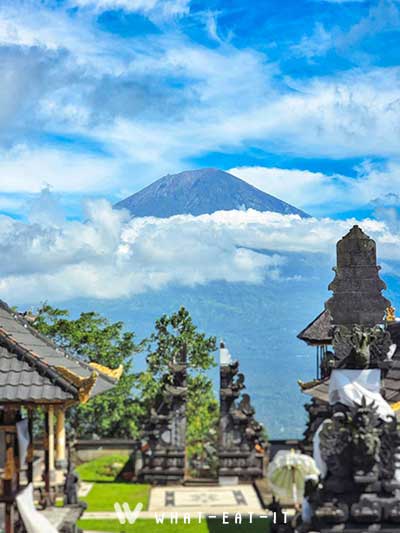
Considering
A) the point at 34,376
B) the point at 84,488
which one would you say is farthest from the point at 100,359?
the point at 34,376

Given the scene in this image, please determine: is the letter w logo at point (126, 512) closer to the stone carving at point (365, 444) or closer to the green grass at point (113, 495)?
the green grass at point (113, 495)

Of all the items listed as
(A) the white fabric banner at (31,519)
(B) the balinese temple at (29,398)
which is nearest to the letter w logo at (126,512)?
(B) the balinese temple at (29,398)

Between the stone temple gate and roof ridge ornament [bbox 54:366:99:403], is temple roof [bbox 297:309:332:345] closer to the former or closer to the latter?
the stone temple gate

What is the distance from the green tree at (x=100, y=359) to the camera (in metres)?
34.3

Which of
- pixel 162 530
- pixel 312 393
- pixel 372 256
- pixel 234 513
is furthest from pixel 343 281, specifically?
pixel 234 513

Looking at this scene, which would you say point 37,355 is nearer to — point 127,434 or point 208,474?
point 208,474

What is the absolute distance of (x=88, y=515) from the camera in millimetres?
23688

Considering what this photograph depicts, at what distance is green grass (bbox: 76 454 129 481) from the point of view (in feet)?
97.5

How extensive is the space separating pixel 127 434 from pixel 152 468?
16.5 feet

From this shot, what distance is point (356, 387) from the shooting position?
12977 mm

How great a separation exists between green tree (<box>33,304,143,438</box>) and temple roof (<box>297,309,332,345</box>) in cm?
1019

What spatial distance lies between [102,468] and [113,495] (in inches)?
129

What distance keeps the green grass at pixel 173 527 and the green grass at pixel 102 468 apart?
6.85 metres

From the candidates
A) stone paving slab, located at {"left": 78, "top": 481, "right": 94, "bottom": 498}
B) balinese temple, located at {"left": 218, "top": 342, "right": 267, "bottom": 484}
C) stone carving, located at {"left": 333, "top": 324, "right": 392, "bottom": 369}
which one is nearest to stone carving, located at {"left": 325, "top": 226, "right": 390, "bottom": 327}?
stone carving, located at {"left": 333, "top": 324, "right": 392, "bottom": 369}
